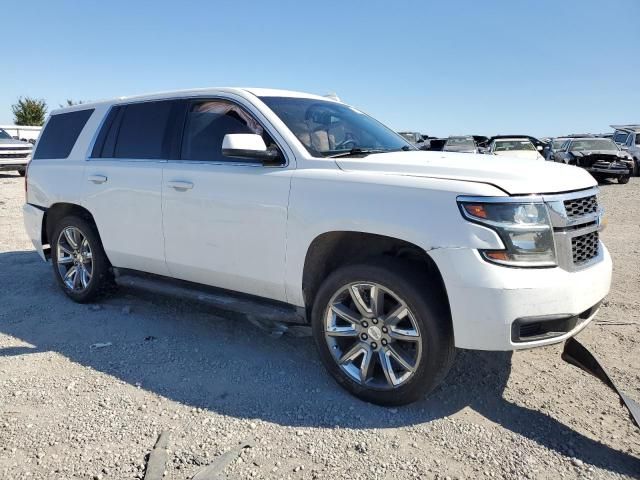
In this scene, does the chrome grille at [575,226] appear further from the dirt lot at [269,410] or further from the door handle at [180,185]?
the door handle at [180,185]

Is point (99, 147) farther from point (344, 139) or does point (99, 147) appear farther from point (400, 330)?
point (400, 330)

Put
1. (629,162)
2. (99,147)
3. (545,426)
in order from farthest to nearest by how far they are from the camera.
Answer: (629,162) → (99,147) → (545,426)

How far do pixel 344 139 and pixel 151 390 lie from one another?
223cm

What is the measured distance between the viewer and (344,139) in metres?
4.02

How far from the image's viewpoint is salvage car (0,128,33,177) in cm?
1930

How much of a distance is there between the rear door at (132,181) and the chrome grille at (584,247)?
297cm

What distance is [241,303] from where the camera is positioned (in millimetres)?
3828

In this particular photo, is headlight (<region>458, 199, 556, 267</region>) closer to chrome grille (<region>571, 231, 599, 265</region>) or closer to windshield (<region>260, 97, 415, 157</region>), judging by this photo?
chrome grille (<region>571, 231, 599, 265</region>)

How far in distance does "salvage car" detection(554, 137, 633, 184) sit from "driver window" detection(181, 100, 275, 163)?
55.2 ft

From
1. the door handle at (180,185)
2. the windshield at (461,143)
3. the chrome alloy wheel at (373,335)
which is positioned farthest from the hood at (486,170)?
the windshield at (461,143)

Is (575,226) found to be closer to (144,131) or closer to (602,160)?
(144,131)

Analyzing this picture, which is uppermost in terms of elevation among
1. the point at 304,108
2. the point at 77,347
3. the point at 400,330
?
the point at 304,108

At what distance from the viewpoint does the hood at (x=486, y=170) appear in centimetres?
291

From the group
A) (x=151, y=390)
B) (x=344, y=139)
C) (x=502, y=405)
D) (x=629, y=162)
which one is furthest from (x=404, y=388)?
(x=629, y=162)
